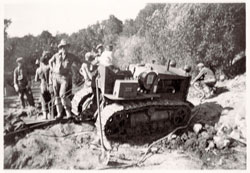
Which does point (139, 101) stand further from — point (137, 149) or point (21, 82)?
point (21, 82)

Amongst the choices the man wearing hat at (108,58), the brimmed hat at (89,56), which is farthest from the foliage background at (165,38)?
the man wearing hat at (108,58)

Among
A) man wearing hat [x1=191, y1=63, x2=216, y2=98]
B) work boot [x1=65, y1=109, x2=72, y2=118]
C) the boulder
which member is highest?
man wearing hat [x1=191, y1=63, x2=216, y2=98]

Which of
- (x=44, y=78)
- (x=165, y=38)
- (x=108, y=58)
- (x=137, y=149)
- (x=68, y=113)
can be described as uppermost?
(x=165, y=38)

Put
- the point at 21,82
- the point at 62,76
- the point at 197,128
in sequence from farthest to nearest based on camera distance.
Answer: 1. the point at 197,128
2. the point at 21,82
3. the point at 62,76

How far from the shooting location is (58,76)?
7324 mm

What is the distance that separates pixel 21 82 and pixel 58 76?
113 centimetres

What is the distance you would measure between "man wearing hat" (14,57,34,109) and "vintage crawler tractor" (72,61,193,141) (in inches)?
50.3

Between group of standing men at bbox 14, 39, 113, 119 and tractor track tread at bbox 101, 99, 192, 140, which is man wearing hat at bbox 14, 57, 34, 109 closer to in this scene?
group of standing men at bbox 14, 39, 113, 119

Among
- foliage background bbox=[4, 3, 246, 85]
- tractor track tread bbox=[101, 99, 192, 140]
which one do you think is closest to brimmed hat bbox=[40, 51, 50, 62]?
foliage background bbox=[4, 3, 246, 85]

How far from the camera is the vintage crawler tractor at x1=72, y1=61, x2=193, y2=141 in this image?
7.07m

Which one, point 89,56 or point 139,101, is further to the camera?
point 89,56

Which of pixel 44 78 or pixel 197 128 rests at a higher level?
pixel 44 78

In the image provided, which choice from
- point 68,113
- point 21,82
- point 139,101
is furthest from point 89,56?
point 21,82

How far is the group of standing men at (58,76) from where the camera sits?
7320 millimetres
